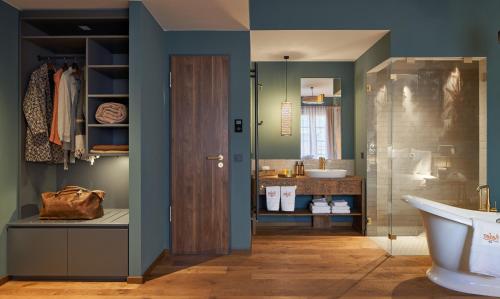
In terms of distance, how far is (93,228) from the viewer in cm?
325

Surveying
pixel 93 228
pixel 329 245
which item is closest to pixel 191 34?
pixel 93 228

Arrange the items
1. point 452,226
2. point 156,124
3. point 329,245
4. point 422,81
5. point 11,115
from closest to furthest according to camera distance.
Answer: point 452,226 < point 11,115 < point 156,124 < point 422,81 < point 329,245

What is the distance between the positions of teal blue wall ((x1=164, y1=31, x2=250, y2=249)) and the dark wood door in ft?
0.25

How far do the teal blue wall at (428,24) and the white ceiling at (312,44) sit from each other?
0.37ft

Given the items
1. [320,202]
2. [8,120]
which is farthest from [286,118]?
[8,120]

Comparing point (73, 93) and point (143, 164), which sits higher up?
point (73, 93)

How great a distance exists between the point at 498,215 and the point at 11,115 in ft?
14.4

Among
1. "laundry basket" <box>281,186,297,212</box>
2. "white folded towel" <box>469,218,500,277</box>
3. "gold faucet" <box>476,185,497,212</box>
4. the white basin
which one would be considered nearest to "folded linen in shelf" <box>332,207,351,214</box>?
the white basin

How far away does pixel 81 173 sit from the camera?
393cm

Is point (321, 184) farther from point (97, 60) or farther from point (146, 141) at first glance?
point (97, 60)

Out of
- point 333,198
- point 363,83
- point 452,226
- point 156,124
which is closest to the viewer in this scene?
point 452,226

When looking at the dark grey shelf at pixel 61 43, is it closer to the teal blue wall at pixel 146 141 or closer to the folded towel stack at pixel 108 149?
the teal blue wall at pixel 146 141

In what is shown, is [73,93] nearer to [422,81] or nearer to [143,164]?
[143,164]

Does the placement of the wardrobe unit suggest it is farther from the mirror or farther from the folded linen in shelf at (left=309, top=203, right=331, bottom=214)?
the mirror
